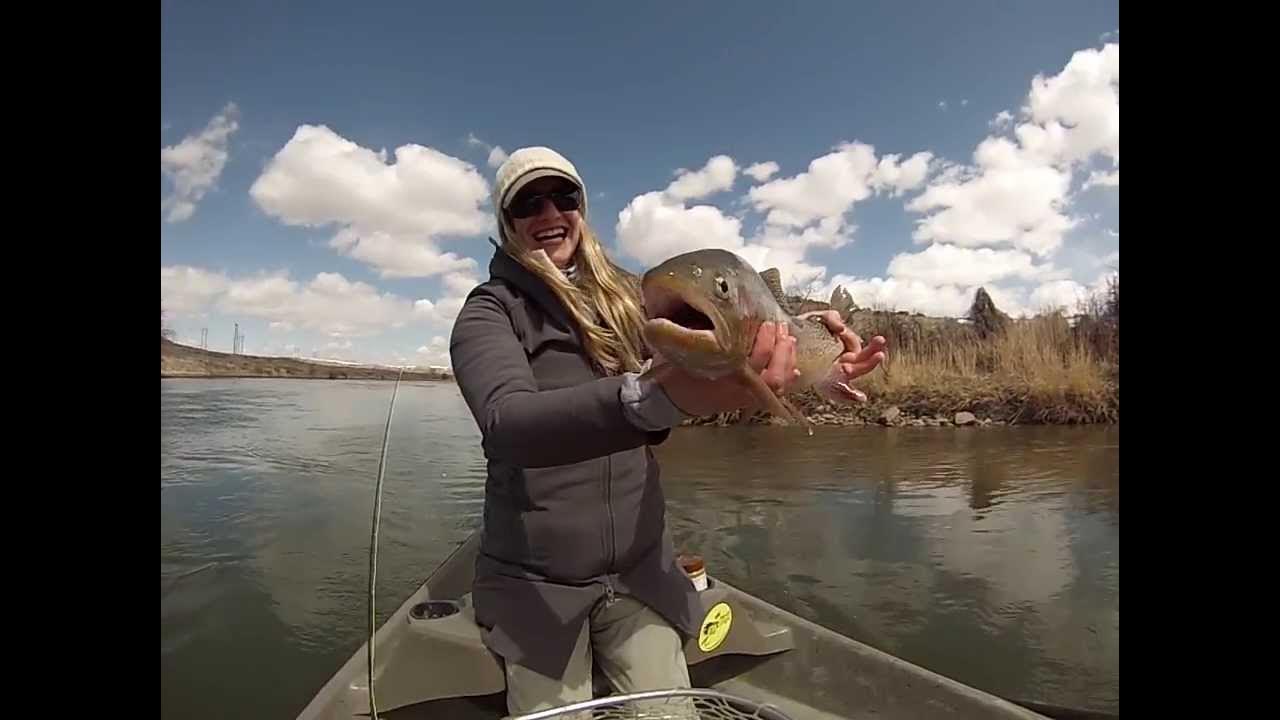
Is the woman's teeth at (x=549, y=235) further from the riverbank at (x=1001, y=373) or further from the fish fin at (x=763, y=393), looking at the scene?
the riverbank at (x=1001, y=373)

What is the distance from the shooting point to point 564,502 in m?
1.77

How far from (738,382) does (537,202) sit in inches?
39.2

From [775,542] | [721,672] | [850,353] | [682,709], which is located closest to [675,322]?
[850,353]

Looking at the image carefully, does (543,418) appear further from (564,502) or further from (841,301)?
(841,301)

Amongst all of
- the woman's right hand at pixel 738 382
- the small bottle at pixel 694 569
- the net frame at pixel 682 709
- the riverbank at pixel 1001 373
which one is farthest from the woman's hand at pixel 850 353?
the riverbank at pixel 1001 373

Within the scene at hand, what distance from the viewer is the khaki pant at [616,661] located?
1777mm

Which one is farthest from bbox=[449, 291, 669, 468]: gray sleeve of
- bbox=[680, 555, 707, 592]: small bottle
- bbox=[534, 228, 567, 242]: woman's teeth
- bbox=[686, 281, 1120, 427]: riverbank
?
bbox=[686, 281, 1120, 427]: riverbank

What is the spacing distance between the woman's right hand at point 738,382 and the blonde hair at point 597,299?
66cm

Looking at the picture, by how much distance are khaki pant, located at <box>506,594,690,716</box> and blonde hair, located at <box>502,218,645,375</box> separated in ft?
2.06

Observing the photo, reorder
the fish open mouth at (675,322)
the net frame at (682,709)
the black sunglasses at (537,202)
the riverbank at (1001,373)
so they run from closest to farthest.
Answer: the fish open mouth at (675,322), the net frame at (682,709), the black sunglasses at (537,202), the riverbank at (1001,373)

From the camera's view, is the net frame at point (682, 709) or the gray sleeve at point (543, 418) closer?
the gray sleeve at point (543, 418)

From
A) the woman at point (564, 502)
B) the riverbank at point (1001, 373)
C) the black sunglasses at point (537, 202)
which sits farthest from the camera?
the riverbank at point (1001, 373)

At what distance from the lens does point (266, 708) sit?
6602mm
